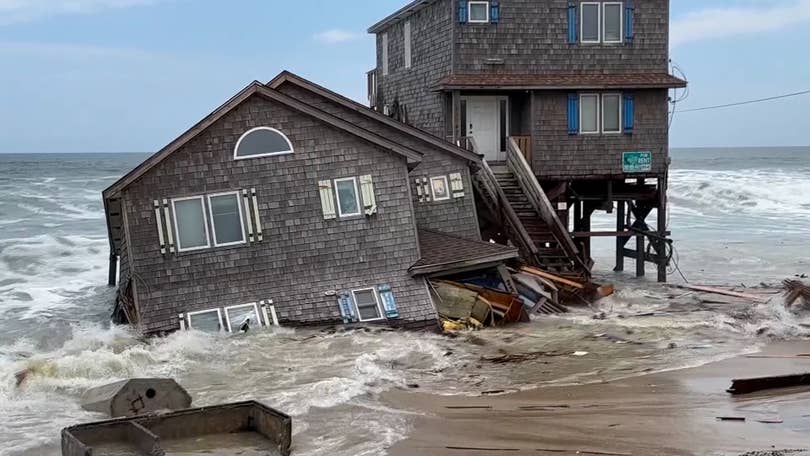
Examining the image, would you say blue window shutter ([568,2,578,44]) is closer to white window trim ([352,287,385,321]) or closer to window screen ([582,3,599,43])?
window screen ([582,3,599,43])

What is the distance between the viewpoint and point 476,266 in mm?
22438

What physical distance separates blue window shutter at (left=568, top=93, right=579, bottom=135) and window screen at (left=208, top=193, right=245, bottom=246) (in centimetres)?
1123

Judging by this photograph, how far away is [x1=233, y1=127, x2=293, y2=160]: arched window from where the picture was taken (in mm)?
21000

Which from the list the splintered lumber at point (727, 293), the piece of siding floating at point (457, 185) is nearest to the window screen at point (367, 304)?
the piece of siding floating at point (457, 185)

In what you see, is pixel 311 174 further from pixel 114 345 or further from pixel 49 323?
pixel 49 323

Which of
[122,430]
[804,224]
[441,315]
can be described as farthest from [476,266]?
[804,224]

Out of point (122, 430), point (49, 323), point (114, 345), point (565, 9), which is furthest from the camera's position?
point (565, 9)

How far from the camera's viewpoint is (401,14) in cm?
3262

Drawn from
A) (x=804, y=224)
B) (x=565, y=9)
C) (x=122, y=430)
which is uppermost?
(x=565, y=9)

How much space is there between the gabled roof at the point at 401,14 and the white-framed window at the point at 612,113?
6128 millimetres

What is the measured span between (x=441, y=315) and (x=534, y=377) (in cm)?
507

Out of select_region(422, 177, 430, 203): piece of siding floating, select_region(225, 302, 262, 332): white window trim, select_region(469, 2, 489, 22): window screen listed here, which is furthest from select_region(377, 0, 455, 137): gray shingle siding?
select_region(225, 302, 262, 332): white window trim

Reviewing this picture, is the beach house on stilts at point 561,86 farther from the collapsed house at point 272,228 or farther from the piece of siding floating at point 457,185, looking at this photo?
the collapsed house at point 272,228

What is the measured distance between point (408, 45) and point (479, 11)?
520 centimetres
